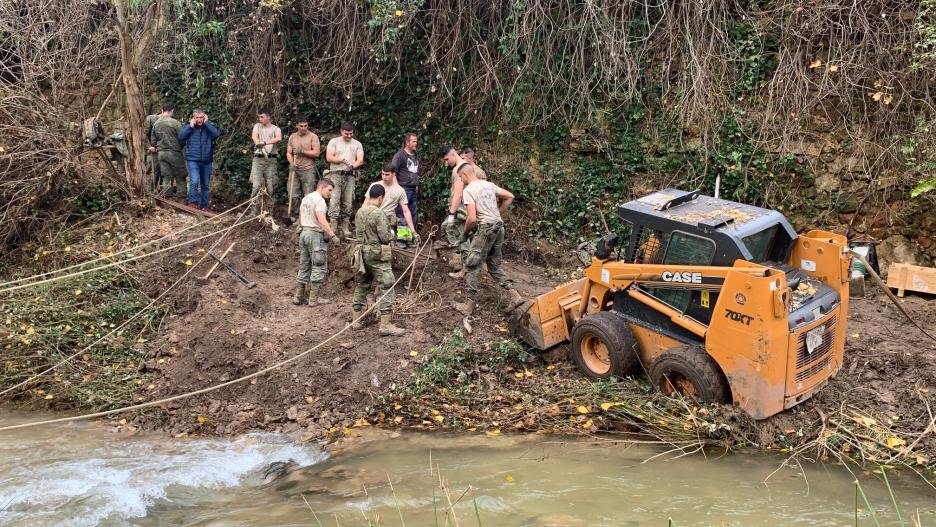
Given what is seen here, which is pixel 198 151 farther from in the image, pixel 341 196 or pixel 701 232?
pixel 701 232

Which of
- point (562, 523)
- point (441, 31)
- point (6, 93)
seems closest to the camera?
point (562, 523)

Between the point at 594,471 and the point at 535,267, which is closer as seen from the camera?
the point at 594,471

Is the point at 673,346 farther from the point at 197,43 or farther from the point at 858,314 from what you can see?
the point at 197,43

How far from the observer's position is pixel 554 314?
29.5 feet

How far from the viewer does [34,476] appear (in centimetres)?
733

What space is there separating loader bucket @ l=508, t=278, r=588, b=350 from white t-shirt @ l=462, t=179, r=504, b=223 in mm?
1359

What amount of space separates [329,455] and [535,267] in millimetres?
5420

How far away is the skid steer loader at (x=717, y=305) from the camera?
23.1 ft

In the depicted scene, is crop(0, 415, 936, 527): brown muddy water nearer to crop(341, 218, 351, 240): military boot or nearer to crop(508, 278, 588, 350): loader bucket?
crop(508, 278, 588, 350): loader bucket

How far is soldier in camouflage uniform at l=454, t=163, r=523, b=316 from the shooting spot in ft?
32.1

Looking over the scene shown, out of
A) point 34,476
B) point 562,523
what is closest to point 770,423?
point 562,523

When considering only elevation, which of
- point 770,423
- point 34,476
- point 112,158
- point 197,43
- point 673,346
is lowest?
point 34,476

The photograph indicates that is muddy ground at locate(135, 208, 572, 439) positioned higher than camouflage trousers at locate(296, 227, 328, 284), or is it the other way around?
camouflage trousers at locate(296, 227, 328, 284)

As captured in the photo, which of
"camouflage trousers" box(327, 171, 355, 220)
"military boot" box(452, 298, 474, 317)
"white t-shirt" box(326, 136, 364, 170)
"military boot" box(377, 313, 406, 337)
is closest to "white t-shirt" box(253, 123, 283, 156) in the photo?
"white t-shirt" box(326, 136, 364, 170)
